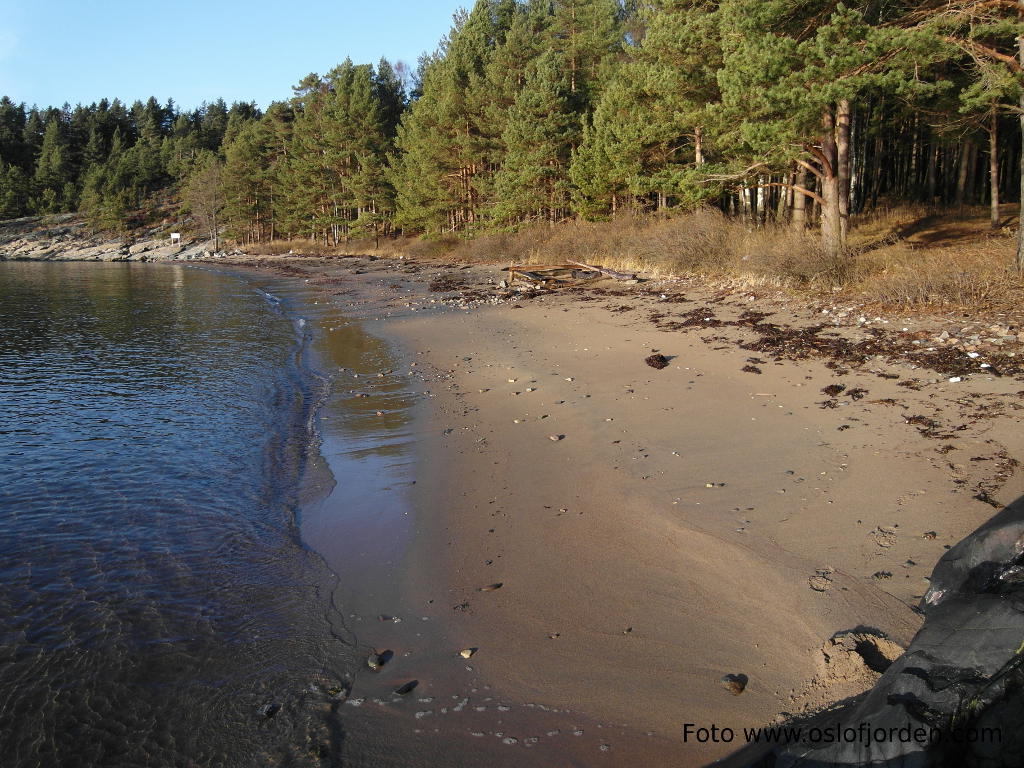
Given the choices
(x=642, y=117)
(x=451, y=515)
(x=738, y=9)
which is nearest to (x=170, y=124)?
(x=642, y=117)

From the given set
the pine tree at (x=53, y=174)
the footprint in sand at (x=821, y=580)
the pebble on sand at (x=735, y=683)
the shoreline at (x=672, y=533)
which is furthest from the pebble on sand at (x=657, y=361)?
the pine tree at (x=53, y=174)

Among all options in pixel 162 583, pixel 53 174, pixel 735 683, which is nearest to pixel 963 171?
pixel 735 683

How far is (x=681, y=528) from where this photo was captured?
201 inches

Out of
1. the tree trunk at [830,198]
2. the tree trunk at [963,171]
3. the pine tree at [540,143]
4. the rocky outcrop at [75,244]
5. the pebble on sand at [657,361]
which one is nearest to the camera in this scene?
the pebble on sand at [657,361]

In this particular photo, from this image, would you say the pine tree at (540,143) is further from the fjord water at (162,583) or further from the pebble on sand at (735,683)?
the pebble on sand at (735,683)

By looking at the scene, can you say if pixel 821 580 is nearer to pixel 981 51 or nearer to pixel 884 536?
pixel 884 536

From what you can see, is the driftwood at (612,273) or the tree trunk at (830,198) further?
the driftwood at (612,273)

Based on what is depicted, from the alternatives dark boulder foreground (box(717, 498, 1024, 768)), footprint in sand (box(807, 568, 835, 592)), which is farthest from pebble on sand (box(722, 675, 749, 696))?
footprint in sand (box(807, 568, 835, 592))

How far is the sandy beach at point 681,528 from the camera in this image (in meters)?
3.37

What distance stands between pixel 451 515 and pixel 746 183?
54.2ft

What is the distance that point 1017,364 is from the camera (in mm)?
7734

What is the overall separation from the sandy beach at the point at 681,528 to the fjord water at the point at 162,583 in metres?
0.54

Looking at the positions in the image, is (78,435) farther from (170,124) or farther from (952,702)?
(170,124)

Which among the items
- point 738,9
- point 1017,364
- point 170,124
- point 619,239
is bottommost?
point 1017,364
